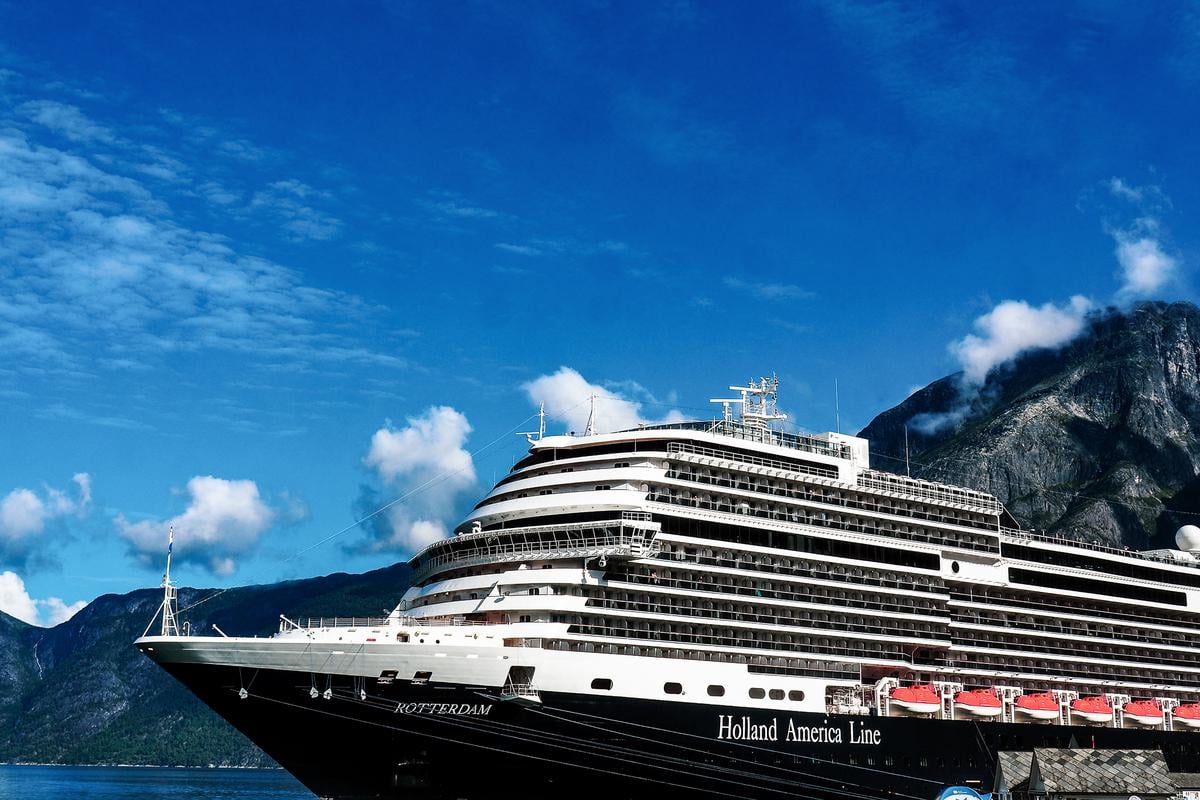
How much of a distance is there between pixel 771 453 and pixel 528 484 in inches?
405

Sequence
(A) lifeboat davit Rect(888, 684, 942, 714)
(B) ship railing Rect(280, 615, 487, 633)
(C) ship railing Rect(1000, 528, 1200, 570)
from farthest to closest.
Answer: (C) ship railing Rect(1000, 528, 1200, 570) < (A) lifeboat davit Rect(888, 684, 942, 714) < (B) ship railing Rect(280, 615, 487, 633)

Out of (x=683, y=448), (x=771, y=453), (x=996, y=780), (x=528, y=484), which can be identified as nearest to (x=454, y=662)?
(x=528, y=484)

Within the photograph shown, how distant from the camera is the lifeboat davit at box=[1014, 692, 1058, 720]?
51.4 meters

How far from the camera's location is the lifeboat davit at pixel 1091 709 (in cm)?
5394

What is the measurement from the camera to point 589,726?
39969mm

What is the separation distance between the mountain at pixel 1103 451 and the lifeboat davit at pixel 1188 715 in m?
116

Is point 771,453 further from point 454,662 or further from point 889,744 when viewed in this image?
point 454,662

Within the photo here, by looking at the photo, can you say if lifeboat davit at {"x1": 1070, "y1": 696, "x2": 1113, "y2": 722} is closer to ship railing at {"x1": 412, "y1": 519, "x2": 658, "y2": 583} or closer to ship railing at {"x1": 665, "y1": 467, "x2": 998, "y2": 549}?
ship railing at {"x1": 665, "y1": 467, "x2": 998, "y2": 549}

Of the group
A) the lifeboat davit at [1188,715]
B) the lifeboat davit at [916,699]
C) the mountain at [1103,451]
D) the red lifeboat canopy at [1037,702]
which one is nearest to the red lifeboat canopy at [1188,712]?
the lifeboat davit at [1188,715]

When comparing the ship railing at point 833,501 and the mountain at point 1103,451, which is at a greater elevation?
the mountain at point 1103,451

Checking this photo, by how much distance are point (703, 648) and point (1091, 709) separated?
21.8 metres

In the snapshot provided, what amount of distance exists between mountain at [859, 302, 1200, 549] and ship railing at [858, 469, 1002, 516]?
123 meters

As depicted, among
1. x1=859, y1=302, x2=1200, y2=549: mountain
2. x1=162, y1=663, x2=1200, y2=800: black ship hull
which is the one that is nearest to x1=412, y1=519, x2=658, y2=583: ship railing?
x1=162, y1=663, x2=1200, y2=800: black ship hull

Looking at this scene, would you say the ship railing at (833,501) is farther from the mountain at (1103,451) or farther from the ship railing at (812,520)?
the mountain at (1103,451)
